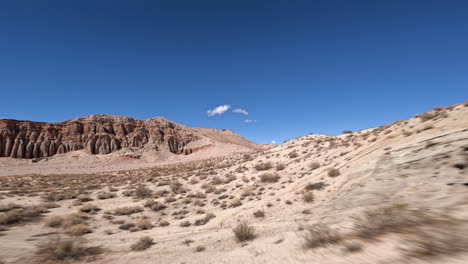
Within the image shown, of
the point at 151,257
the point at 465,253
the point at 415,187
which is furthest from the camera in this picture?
the point at 151,257

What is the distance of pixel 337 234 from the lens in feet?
14.0

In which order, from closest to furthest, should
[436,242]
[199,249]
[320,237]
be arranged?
[436,242] → [320,237] → [199,249]

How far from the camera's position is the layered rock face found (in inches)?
2761

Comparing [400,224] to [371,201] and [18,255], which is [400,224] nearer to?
[371,201]

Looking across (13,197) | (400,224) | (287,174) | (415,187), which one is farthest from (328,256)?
(13,197)

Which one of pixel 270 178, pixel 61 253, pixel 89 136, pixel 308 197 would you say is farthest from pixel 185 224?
pixel 89 136

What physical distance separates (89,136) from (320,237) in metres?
97.5

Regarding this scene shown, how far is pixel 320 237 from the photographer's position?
4293mm

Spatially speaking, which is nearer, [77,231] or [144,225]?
[77,231]

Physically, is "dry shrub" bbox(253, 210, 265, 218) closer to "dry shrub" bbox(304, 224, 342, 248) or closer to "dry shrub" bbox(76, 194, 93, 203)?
"dry shrub" bbox(304, 224, 342, 248)

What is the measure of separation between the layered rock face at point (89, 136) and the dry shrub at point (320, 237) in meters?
87.5

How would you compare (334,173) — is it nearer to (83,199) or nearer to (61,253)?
(61,253)

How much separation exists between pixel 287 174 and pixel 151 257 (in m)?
11.1

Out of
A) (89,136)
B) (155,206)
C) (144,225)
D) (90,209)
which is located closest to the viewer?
(144,225)
